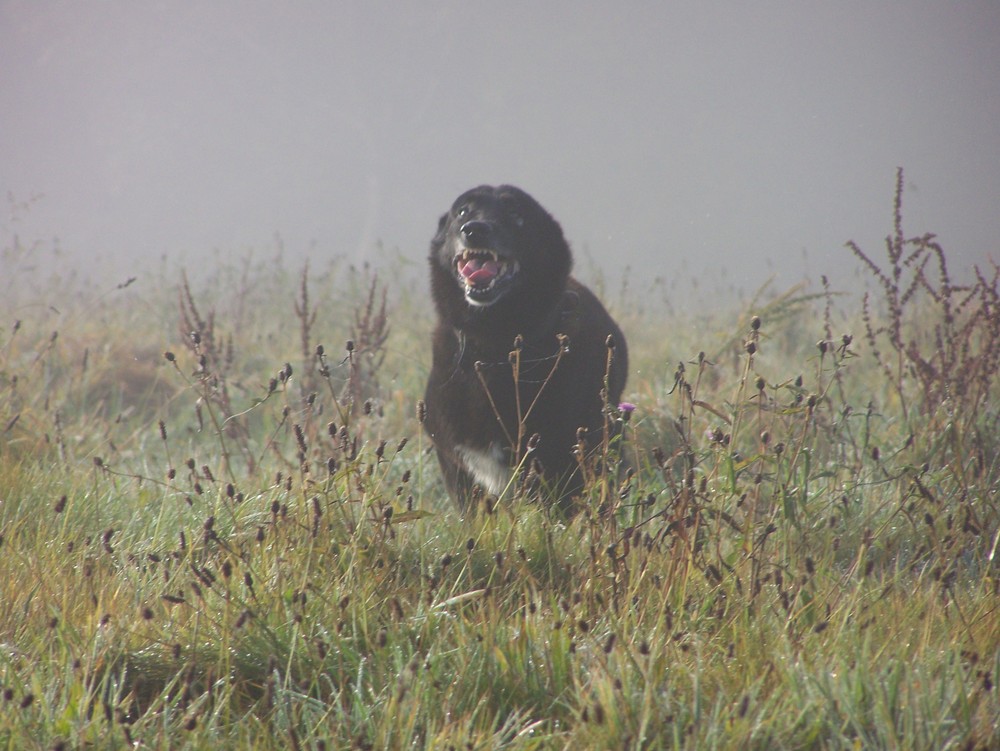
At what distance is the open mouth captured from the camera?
10.7ft

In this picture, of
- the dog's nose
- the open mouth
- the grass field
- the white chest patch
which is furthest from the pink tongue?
the grass field

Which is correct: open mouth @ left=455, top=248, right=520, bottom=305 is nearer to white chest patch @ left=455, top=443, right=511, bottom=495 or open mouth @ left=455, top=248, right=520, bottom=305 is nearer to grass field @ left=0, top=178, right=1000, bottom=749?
white chest patch @ left=455, top=443, right=511, bottom=495

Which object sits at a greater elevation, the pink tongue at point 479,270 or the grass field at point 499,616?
the pink tongue at point 479,270

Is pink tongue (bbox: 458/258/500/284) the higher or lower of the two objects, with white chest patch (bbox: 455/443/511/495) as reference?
higher

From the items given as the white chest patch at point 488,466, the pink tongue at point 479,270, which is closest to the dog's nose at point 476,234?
the pink tongue at point 479,270

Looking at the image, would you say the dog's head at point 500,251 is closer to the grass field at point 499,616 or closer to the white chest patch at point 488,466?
the white chest patch at point 488,466

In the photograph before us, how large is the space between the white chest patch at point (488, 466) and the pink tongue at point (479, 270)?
0.65 metres

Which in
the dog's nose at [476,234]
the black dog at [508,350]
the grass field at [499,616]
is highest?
the dog's nose at [476,234]

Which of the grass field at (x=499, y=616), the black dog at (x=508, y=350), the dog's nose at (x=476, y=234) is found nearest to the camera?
the grass field at (x=499, y=616)

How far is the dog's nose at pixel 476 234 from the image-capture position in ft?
10.7

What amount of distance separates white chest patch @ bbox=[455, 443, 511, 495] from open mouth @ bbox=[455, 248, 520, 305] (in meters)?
0.56

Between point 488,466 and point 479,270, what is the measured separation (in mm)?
757

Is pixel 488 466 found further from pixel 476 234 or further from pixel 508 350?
pixel 476 234

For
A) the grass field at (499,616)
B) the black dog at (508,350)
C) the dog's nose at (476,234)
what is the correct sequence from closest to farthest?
the grass field at (499,616) → the black dog at (508,350) → the dog's nose at (476,234)
